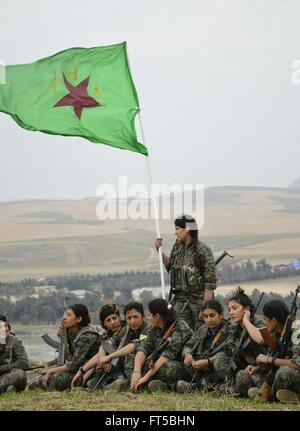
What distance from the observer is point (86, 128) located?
1473 cm

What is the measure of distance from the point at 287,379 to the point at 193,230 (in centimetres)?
281

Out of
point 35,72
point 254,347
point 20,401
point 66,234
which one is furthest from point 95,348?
point 66,234

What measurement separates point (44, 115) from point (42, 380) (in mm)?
3948

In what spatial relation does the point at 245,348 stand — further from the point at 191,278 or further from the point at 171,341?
the point at 191,278

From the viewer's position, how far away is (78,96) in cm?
1485

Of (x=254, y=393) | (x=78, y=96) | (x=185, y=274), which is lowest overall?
(x=254, y=393)

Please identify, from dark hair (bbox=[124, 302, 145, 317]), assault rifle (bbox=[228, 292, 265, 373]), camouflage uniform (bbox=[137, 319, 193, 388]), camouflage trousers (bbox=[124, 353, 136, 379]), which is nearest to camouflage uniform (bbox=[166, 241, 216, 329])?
dark hair (bbox=[124, 302, 145, 317])

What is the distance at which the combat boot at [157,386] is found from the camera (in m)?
11.8

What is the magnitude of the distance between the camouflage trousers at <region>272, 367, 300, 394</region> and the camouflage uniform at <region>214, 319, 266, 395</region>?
22.0 inches

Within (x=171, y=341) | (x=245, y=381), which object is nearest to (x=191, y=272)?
(x=171, y=341)

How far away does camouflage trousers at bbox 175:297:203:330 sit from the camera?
12.8 meters

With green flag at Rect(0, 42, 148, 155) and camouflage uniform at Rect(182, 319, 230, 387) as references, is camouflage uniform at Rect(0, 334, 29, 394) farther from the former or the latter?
green flag at Rect(0, 42, 148, 155)

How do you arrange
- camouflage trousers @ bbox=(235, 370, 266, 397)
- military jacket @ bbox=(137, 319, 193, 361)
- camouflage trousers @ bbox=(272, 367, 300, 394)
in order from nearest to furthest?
camouflage trousers @ bbox=(272, 367, 300, 394)
camouflage trousers @ bbox=(235, 370, 266, 397)
military jacket @ bbox=(137, 319, 193, 361)

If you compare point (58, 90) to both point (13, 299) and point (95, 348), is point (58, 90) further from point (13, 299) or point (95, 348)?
point (13, 299)
